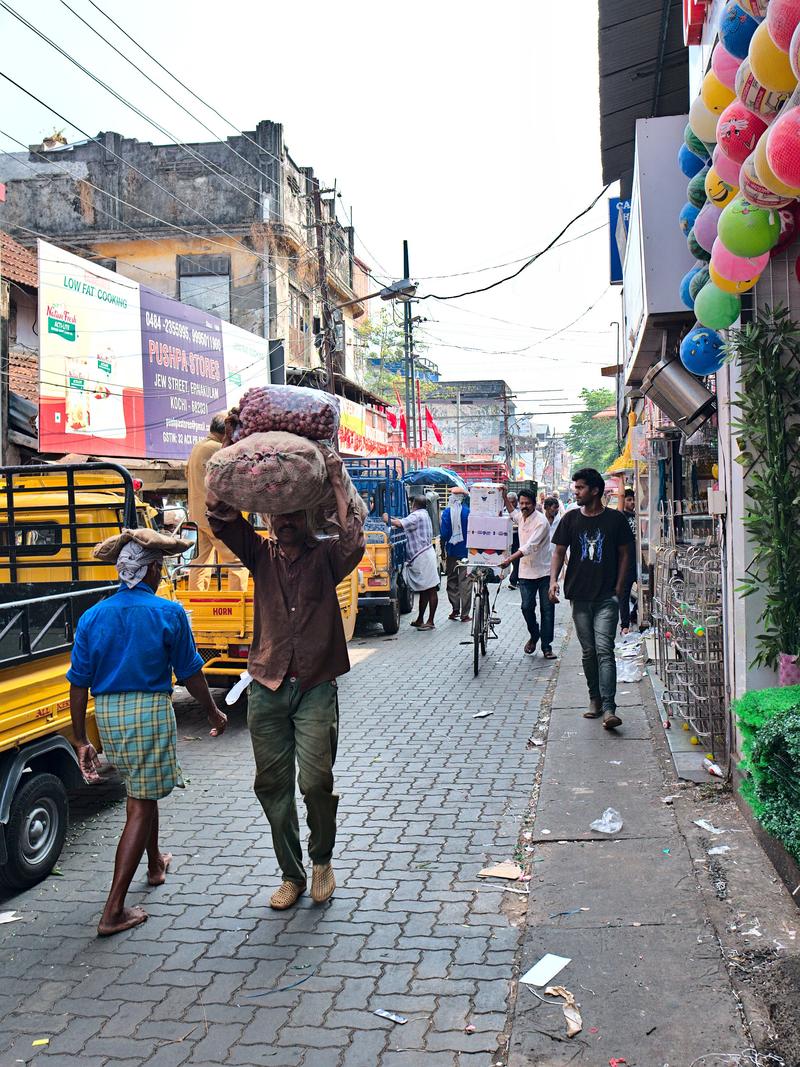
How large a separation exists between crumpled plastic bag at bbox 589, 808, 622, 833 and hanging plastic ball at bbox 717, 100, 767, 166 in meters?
3.57

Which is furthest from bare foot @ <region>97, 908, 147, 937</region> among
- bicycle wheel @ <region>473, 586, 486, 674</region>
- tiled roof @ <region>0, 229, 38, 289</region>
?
tiled roof @ <region>0, 229, 38, 289</region>

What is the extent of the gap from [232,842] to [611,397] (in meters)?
65.6

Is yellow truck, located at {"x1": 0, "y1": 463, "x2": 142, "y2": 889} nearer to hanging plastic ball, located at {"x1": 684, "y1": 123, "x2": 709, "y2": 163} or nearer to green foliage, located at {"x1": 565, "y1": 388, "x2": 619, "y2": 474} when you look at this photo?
hanging plastic ball, located at {"x1": 684, "y1": 123, "x2": 709, "y2": 163}

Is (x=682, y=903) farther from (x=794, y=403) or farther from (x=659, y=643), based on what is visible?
(x=659, y=643)

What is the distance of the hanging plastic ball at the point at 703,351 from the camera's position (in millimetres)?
5633

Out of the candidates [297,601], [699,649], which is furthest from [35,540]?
[699,649]

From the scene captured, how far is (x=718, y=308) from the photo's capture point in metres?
5.07

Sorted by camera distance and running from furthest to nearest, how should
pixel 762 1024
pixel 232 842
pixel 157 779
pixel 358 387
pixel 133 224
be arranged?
pixel 358 387 → pixel 133 224 → pixel 232 842 → pixel 157 779 → pixel 762 1024

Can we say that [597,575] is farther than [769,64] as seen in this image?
Yes

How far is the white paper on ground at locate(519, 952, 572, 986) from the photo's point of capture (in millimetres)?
3695

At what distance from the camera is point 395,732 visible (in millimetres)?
8117

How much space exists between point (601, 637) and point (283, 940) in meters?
4.17

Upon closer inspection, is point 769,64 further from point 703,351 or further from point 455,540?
point 455,540

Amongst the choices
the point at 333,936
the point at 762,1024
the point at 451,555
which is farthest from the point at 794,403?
the point at 451,555
